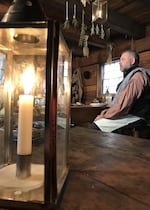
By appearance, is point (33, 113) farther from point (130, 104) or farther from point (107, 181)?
point (130, 104)

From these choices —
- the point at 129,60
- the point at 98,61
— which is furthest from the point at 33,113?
the point at 98,61

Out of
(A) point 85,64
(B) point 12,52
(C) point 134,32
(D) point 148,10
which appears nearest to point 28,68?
(B) point 12,52

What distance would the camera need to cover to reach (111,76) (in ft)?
16.1

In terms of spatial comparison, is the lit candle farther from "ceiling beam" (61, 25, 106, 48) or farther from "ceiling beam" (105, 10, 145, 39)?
"ceiling beam" (61, 25, 106, 48)

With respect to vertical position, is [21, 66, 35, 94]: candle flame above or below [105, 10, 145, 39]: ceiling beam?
below

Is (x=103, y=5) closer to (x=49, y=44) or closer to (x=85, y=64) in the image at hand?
(x=49, y=44)

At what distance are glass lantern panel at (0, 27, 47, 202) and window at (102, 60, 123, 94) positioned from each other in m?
4.31

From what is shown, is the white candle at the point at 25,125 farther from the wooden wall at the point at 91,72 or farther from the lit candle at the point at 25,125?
the wooden wall at the point at 91,72

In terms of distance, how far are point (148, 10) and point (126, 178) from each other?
11.6ft

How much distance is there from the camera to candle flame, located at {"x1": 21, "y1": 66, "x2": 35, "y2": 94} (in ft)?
1.44

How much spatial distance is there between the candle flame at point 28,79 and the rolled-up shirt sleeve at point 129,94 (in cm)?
197

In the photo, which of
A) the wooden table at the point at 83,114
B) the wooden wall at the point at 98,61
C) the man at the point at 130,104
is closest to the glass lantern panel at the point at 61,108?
the man at the point at 130,104

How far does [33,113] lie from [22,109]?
0.09 ft

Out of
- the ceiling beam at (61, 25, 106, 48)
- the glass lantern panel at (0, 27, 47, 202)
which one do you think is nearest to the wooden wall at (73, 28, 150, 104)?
the ceiling beam at (61, 25, 106, 48)
